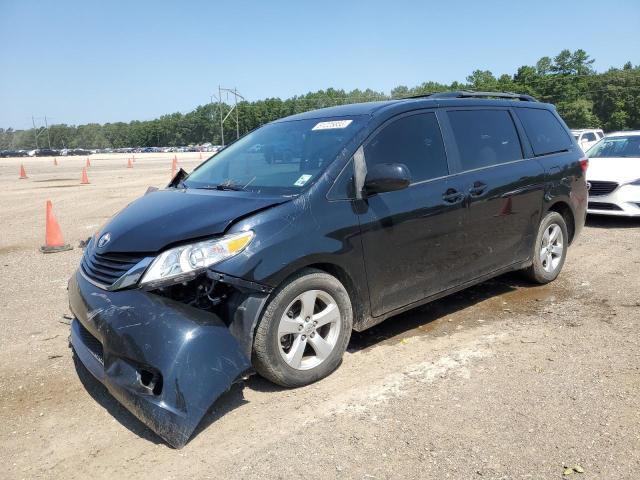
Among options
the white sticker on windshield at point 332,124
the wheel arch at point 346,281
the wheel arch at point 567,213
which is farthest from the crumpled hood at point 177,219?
the wheel arch at point 567,213

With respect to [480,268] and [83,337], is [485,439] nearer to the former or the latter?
[480,268]

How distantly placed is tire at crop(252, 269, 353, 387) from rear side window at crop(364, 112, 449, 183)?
1020mm

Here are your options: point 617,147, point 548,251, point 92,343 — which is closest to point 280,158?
point 92,343

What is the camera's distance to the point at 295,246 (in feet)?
10.5

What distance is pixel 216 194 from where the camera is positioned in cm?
364

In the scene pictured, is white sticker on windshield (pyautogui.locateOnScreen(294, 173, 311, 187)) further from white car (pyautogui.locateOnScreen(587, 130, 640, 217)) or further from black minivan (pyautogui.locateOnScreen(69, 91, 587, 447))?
white car (pyautogui.locateOnScreen(587, 130, 640, 217))

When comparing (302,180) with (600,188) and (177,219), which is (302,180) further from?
(600,188)

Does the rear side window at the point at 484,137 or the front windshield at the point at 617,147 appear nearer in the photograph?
the rear side window at the point at 484,137

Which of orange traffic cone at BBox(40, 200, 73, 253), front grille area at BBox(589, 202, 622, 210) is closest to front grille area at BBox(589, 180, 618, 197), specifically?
front grille area at BBox(589, 202, 622, 210)

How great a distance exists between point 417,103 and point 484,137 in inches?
33.4

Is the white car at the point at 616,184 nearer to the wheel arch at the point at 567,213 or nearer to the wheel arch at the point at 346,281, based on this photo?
the wheel arch at the point at 567,213

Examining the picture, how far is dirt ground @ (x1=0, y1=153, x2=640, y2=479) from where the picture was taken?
2623 millimetres

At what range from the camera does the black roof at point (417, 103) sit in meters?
4.07

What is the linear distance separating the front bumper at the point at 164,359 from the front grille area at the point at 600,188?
25.8 ft
